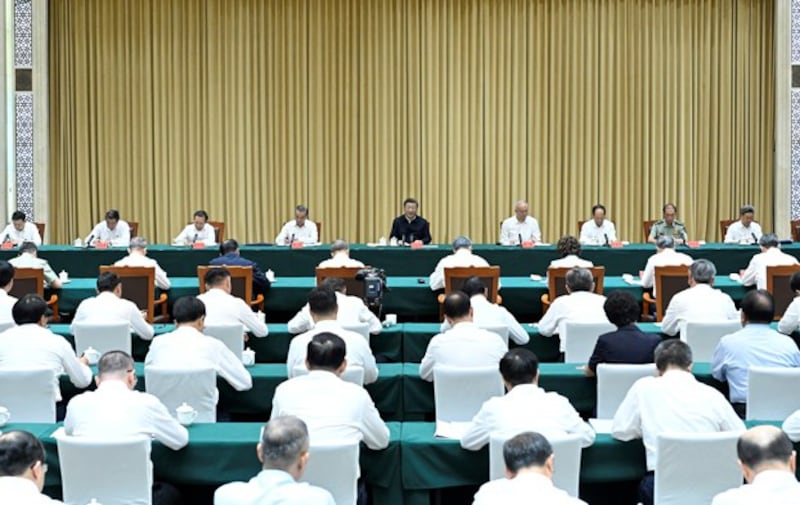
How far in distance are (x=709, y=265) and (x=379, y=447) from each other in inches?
172

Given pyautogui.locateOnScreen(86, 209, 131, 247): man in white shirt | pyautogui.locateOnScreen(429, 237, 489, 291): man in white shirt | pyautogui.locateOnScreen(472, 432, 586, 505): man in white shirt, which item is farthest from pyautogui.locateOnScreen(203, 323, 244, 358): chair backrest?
pyautogui.locateOnScreen(86, 209, 131, 247): man in white shirt

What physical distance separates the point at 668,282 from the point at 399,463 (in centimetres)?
531

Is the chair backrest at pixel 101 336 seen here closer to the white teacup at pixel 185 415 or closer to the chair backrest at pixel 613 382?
the white teacup at pixel 185 415

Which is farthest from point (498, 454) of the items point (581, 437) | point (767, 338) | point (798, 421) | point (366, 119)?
point (366, 119)

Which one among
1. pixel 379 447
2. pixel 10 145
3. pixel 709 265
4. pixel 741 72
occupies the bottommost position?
pixel 379 447

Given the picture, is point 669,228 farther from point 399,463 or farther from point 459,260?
point 399,463

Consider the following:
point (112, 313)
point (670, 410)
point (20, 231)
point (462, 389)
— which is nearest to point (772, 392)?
point (670, 410)

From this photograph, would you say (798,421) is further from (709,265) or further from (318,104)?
(318,104)

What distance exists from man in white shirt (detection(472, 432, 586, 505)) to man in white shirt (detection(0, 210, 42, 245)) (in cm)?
1003

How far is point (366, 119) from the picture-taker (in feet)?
53.0

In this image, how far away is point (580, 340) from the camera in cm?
762

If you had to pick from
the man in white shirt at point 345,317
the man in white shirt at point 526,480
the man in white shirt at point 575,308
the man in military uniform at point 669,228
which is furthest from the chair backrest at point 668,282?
the man in white shirt at point 526,480

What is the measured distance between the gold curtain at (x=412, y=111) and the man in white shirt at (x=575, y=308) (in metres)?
8.04

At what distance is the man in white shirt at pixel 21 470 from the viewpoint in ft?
12.3
